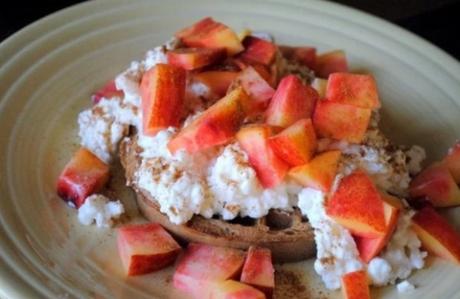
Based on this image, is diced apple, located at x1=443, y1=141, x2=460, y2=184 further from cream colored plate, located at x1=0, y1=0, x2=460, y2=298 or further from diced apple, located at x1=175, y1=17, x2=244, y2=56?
diced apple, located at x1=175, y1=17, x2=244, y2=56

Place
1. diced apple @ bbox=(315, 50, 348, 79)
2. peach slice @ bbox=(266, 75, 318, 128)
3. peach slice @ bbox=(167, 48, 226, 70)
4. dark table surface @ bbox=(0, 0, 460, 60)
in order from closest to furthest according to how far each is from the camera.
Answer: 1. peach slice @ bbox=(266, 75, 318, 128)
2. peach slice @ bbox=(167, 48, 226, 70)
3. diced apple @ bbox=(315, 50, 348, 79)
4. dark table surface @ bbox=(0, 0, 460, 60)

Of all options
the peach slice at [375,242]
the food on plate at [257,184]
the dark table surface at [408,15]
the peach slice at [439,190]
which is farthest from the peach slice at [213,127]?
the dark table surface at [408,15]

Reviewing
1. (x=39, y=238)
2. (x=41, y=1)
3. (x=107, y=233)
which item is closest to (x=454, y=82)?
(x=107, y=233)

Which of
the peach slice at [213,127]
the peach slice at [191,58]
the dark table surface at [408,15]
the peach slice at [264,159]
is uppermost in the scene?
the peach slice at [191,58]

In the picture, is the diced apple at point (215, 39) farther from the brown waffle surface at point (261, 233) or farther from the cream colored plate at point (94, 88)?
the brown waffle surface at point (261, 233)

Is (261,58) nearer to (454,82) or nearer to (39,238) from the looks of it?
(454,82)

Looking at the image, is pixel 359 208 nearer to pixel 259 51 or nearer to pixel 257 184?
pixel 257 184

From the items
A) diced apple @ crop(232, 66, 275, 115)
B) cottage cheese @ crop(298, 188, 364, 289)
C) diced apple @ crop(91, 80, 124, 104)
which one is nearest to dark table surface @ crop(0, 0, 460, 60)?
diced apple @ crop(91, 80, 124, 104)
